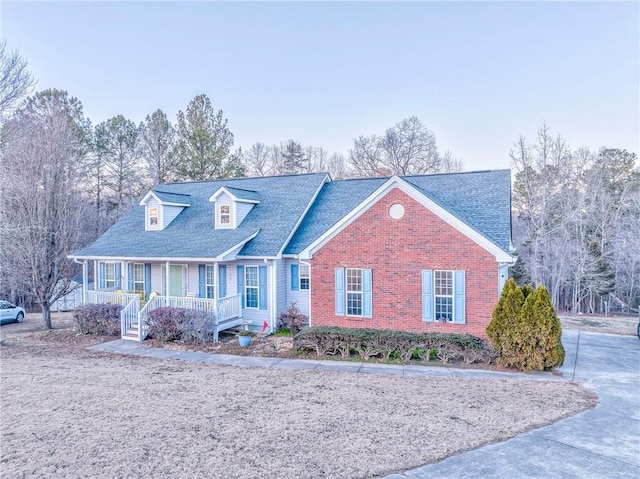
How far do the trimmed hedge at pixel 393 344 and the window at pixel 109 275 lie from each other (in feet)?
38.1

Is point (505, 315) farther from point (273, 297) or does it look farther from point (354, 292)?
point (273, 297)

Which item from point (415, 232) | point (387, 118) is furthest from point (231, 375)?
point (387, 118)

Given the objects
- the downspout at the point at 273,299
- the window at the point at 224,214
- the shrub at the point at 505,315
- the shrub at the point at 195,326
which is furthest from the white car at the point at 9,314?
the shrub at the point at 505,315

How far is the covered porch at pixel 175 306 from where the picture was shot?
1419cm

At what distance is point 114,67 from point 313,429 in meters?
19.8

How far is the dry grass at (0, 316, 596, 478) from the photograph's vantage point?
530 cm

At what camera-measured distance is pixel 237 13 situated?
1752cm

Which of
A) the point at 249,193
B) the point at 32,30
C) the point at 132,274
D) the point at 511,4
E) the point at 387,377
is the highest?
the point at 511,4

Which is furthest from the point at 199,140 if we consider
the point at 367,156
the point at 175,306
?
the point at 175,306

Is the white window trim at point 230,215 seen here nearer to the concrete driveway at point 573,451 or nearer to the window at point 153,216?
the window at point 153,216

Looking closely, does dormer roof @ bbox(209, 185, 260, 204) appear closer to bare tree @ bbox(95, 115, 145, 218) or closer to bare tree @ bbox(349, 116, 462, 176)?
bare tree @ bbox(95, 115, 145, 218)

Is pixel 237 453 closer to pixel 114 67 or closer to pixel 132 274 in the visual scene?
pixel 132 274

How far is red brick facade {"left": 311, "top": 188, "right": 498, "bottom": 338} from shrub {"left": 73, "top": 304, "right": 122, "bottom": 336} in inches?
318

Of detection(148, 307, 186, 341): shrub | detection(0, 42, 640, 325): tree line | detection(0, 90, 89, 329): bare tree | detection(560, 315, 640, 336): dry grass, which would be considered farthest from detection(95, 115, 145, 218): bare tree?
detection(560, 315, 640, 336): dry grass
